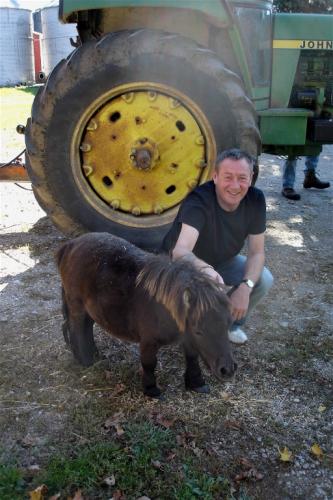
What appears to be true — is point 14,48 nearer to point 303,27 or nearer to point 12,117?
point 12,117

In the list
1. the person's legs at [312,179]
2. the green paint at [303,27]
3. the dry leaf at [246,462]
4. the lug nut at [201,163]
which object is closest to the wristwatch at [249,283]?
the dry leaf at [246,462]

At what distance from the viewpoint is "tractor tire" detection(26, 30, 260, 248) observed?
3787mm

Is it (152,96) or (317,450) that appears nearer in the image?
(317,450)

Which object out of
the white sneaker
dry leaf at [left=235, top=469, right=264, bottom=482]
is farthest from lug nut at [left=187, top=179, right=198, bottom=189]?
dry leaf at [left=235, top=469, right=264, bottom=482]

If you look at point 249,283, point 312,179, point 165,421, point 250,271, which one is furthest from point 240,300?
point 312,179

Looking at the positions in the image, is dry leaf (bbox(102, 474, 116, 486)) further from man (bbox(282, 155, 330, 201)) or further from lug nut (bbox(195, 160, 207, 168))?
man (bbox(282, 155, 330, 201))

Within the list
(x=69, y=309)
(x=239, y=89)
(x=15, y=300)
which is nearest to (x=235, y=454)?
(x=69, y=309)

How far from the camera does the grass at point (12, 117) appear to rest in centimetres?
898

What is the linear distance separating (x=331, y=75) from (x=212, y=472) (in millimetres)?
4459

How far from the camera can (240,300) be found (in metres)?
2.92

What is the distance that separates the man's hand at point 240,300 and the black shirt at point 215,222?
323mm

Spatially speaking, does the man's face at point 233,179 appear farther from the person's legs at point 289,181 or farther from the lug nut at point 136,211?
the person's legs at point 289,181

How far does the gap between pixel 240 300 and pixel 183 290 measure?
25.8 inches

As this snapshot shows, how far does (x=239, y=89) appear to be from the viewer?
3787 mm
